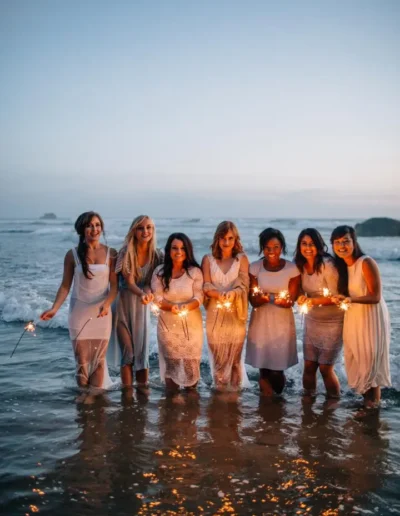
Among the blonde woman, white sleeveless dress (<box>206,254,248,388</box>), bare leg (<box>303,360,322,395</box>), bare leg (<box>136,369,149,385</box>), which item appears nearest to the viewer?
white sleeveless dress (<box>206,254,248,388</box>)

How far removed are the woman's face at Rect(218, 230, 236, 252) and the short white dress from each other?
41cm

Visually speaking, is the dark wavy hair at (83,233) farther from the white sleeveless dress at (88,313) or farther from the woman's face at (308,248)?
the woman's face at (308,248)

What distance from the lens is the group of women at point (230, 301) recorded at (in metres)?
5.68

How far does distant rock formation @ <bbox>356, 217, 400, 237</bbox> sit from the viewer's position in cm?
4197

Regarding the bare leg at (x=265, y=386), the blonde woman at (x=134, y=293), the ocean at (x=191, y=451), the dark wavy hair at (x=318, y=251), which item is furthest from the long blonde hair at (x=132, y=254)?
the bare leg at (x=265, y=386)

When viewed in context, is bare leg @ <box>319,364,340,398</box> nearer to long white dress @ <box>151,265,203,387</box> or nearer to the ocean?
the ocean

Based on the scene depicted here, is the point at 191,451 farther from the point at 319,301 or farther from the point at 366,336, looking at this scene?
the point at 366,336

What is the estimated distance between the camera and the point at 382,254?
25.5 meters

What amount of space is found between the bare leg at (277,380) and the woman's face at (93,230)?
2.81 metres

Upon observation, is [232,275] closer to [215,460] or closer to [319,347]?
[319,347]

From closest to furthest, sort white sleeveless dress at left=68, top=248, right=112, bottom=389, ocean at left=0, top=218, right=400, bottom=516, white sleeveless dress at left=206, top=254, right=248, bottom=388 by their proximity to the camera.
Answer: ocean at left=0, top=218, right=400, bottom=516 < white sleeveless dress at left=68, top=248, right=112, bottom=389 < white sleeveless dress at left=206, top=254, right=248, bottom=388

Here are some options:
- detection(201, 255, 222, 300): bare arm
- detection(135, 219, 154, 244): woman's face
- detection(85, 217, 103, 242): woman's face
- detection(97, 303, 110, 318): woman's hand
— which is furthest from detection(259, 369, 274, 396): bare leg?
detection(85, 217, 103, 242): woman's face

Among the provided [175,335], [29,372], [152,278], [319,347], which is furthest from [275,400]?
[29,372]

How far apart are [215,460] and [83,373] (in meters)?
2.23
